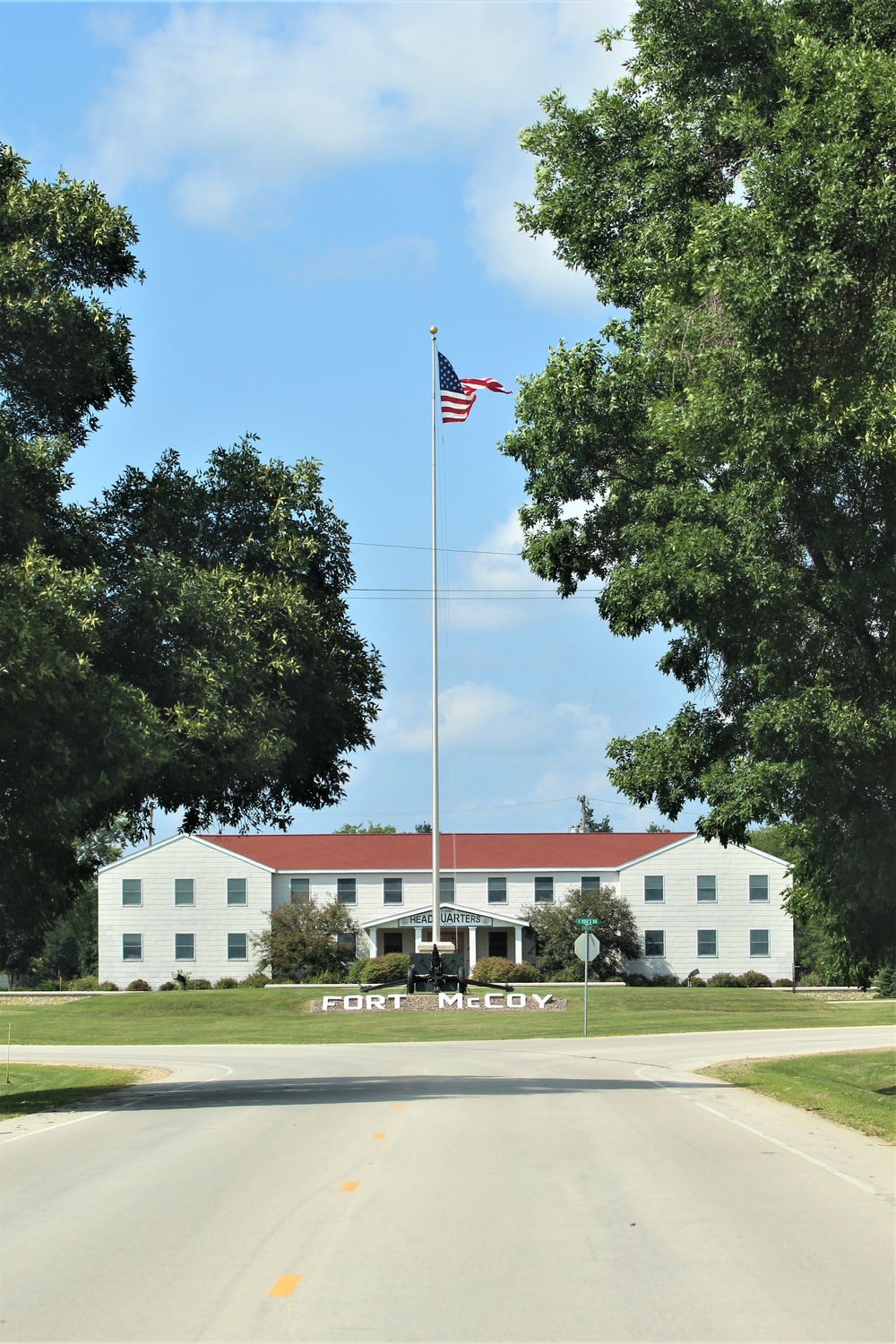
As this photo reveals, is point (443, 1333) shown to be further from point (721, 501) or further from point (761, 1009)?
point (761, 1009)

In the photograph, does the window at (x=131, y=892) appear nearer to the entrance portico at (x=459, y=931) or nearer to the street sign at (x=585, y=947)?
the entrance portico at (x=459, y=931)

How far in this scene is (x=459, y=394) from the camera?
123ft

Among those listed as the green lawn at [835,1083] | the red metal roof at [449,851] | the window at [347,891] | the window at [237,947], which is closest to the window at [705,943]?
the red metal roof at [449,851]

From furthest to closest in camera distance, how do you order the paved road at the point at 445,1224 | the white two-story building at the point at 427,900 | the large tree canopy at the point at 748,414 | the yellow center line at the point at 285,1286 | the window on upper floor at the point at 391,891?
the window on upper floor at the point at 391,891 < the white two-story building at the point at 427,900 < the large tree canopy at the point at 748,414 < the yellow center line at the point at 285,1286 < the paved road at the point at 445,1224

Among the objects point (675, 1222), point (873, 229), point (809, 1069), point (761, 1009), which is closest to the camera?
point (675, 1222)

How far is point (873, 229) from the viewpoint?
1497cm

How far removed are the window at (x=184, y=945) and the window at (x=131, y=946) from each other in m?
1.86

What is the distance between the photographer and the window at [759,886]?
222 ft

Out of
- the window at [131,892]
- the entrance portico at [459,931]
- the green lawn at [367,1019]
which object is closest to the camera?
the green lawn at [367,1019]

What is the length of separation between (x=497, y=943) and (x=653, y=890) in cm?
799

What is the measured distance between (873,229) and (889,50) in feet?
12.1

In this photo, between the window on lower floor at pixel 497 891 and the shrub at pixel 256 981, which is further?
the window on lower floor at pixel 497 891

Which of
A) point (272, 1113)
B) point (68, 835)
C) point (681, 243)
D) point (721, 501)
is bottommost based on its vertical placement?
point (272, 1113)

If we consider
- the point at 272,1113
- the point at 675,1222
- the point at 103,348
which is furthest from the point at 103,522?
the point at 675,1222
